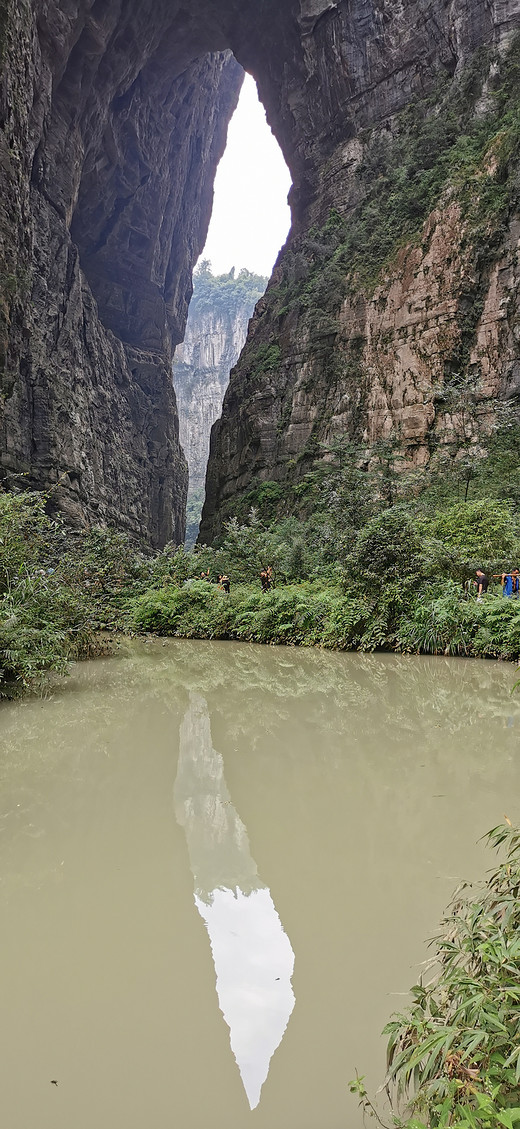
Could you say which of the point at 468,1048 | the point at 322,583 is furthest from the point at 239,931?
the point at 322,583

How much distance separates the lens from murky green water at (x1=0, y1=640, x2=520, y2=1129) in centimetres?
131

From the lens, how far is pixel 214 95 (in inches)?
1494

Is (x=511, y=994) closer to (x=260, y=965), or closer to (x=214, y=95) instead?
(x=260, y=965)

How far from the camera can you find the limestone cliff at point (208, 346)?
7725cm

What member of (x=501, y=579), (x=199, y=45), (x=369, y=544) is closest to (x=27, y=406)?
(x=369, y=544)

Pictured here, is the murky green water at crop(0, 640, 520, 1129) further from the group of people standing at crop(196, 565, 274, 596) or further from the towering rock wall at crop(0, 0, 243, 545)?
→ the towering rock wall at crop(0, 0, 243, 545)

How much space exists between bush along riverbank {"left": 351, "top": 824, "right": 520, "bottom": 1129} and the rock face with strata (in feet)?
49.2

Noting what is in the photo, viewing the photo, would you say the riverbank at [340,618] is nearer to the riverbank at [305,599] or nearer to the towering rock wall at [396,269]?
the riverbank at [305,599]

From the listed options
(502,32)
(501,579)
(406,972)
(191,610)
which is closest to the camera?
(406,972)

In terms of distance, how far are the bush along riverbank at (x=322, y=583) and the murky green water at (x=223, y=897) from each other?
6.08ft

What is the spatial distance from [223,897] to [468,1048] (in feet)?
3.72

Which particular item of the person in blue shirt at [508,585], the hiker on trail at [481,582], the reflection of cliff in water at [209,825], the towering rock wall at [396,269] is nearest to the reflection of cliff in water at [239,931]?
the reflection of cliff in water at [209,825]

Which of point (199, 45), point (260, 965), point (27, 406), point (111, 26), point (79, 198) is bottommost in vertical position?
point (260, 965)

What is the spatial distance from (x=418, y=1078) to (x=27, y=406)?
70.3ft
